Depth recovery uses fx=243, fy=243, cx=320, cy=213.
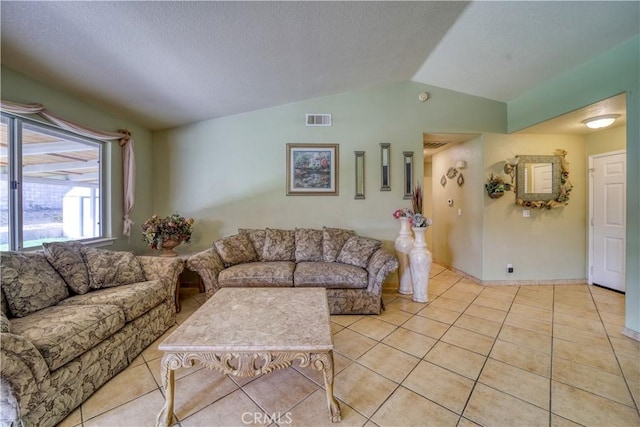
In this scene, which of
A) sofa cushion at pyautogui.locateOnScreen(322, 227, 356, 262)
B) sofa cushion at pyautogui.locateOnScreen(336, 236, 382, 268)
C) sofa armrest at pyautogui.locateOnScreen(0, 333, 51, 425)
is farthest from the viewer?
sofa cushion at pyautogui.locateOnScreen(322, 227, 356, 262)

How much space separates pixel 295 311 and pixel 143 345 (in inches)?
Answer: 55.2

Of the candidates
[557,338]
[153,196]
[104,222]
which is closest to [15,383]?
[104,222]

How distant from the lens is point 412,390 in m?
1.59

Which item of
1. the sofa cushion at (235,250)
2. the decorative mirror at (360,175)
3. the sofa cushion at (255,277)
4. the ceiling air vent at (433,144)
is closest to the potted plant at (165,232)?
the sofa cushion at (235,250)

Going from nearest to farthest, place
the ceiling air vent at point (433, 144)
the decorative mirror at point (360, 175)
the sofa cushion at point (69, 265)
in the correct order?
1. the sofa cushion at point (69, 265)
2. the decorative mirror at point (360, 175)
3. the ceiling air vent at point (433, 144)

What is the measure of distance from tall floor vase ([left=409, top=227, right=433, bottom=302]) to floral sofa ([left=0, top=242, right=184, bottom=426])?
2.74 meters

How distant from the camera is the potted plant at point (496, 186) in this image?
3492mm

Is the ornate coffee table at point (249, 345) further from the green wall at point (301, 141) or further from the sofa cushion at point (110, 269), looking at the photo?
the green wall at point (301, 141)

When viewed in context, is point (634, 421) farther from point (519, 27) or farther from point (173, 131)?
point (173, 131)

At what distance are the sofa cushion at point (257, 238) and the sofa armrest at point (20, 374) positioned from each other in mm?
2077

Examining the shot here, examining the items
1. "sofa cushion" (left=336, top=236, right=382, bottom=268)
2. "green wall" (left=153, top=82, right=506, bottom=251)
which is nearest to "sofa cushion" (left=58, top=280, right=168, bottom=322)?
"green wall" (left=153, top=82, right=506, bottom=251)

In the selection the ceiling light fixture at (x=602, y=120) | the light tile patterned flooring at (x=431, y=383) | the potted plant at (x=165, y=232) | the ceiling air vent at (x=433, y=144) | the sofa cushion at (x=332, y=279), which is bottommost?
the light tile patterned flooring at (x=431, y=383)

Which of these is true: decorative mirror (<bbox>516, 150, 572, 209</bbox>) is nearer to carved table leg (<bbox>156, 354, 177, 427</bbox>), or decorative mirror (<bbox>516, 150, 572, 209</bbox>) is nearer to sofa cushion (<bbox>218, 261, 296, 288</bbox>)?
sofa cushion (<bbox>218, 261, 296, 288</bbox>)

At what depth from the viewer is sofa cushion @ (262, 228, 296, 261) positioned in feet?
10.5
